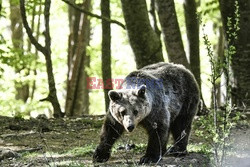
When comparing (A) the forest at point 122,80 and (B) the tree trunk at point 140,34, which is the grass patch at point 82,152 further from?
(B) the tree trunk at point 140,34

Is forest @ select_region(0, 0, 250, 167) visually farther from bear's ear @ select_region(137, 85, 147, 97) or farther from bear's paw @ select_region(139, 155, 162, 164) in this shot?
bear's ear @ select_region(137, 85, 147, 97)

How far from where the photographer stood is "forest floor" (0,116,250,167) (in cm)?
667

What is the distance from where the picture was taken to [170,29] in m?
11.2

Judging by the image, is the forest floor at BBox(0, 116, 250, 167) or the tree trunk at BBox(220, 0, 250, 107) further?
the tree trunk at BBox(220, 0, 250, 107)

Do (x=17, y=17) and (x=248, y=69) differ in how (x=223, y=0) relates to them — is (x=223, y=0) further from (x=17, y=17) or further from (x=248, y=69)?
(x=17, y=17)

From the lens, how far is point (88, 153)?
24.4 feet

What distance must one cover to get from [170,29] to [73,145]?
406 cm

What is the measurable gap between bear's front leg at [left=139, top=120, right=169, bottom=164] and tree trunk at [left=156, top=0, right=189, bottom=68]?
4602 mm

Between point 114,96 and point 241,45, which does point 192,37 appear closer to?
point 241,45

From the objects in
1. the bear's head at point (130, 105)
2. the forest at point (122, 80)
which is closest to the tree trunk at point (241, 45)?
the forest at point (122, 80)

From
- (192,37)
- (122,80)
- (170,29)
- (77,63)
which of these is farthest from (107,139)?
(77,63)

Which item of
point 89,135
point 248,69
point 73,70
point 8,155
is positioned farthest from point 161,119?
point 73,70

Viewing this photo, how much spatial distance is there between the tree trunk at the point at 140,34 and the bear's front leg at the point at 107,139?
4305 mm

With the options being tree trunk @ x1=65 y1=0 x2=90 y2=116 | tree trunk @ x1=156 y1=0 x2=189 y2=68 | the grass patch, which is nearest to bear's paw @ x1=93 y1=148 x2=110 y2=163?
the grass patch
